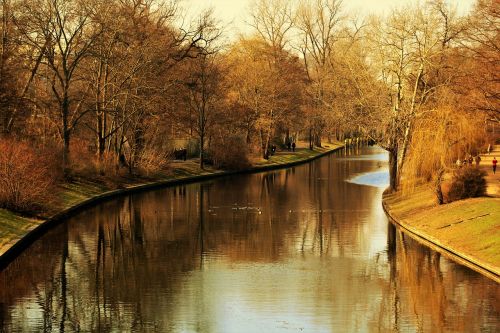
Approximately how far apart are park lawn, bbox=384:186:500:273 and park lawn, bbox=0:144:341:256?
16.4 metres

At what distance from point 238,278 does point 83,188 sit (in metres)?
26.1

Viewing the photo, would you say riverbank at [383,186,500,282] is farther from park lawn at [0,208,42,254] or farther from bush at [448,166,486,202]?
park lawn at [0,208,42,254]

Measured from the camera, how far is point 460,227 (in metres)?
31.3

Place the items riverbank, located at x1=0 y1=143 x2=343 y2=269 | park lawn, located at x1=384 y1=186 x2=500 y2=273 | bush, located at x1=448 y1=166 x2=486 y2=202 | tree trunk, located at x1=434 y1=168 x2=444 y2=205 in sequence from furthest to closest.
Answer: tree trunk, located at x1=434 y1=168 x2=444 y2=205, bush, located at x1=448 y1=166 x2=486 y2=202, riverbank, located at x1=0 y1=143 x2=343 y2=269, park lawn, located at x1=384 y1=186 x2=500 y2=273

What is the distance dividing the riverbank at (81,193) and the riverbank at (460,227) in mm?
15856

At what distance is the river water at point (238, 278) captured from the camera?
744 inches

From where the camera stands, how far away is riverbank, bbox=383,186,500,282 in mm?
26700

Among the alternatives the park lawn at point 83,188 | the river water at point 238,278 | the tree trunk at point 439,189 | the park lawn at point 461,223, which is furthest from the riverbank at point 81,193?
the tree trunk at point 439,189

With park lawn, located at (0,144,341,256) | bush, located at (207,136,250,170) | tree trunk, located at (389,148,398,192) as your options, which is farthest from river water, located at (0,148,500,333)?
bush, located at (207,136,250,170)

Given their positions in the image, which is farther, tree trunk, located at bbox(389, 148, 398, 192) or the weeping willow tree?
tree trunk, located at bbox(389, 148, 398, 192)

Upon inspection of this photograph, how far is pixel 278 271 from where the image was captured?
25484mm

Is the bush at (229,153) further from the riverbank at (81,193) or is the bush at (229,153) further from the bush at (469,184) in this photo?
the bush at (469,184)

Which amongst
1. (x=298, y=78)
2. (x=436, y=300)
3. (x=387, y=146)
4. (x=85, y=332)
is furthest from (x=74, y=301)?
(x=298, y=78)

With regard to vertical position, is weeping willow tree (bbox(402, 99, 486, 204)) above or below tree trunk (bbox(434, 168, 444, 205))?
above
